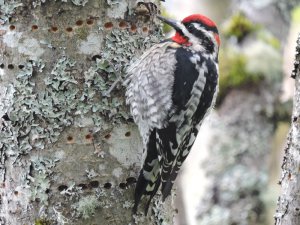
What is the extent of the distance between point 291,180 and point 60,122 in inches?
42.5

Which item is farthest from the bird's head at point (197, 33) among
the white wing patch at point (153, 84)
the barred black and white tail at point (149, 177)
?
the barred black and white tail at point (149, 177)

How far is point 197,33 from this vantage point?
3.62 metres

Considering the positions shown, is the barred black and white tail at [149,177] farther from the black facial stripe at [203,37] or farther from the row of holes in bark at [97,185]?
the black facial stripe at [203,37]

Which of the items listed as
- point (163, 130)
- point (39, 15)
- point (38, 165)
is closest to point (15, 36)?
point (39, 15)

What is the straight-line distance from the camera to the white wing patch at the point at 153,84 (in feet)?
10.9

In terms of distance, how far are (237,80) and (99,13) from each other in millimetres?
2418

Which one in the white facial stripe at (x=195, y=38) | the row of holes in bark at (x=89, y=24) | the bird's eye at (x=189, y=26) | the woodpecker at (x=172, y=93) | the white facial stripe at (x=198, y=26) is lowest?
the woodpecker at (x=172, y=93)

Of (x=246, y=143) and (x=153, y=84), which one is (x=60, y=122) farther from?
(x=246, y=143)

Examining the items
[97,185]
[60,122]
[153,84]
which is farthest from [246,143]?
[60,122]

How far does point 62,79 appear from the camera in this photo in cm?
304

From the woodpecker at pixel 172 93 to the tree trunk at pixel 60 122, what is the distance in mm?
175

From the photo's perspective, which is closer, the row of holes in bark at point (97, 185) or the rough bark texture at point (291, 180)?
the rough bark texture at point (291, 180)

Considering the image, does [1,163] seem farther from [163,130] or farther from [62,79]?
[163,130]

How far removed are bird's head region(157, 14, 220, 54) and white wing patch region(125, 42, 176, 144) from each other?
129 millimetres
